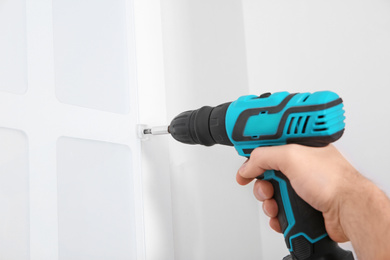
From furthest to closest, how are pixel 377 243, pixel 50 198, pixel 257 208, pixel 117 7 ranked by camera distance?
pixel 257 208
pixel 117 7
pixel 50 198
pixel 377 243

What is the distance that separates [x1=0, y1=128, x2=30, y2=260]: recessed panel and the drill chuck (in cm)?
28

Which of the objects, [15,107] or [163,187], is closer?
[15,107]

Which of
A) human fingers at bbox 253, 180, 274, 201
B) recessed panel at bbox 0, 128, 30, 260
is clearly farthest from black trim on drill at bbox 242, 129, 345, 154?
recessed panel at bbox 0, 128, 30, 260

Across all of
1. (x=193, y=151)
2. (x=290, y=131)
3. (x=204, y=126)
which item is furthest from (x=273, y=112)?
(x=193, y=151)

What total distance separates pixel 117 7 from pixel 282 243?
74 centimetres

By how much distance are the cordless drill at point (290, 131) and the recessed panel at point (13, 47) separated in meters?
0.31

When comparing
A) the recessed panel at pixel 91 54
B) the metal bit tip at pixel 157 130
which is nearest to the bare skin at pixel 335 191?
the metal bit tip at pixel 157 130

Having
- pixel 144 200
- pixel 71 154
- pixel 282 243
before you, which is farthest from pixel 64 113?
pixel 282 243

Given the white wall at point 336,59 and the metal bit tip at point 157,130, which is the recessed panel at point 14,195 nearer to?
the metal bit tip at point 157,130

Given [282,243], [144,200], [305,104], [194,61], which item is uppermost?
[194,61]

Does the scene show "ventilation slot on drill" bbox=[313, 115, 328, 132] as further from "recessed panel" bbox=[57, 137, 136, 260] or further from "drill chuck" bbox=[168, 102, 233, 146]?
"recessed panel" bbox=[57, 137, 136, 260]

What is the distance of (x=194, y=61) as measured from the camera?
3.20 feet

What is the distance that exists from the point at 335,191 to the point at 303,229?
0.27ft

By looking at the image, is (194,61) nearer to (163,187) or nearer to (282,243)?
(163,187)
